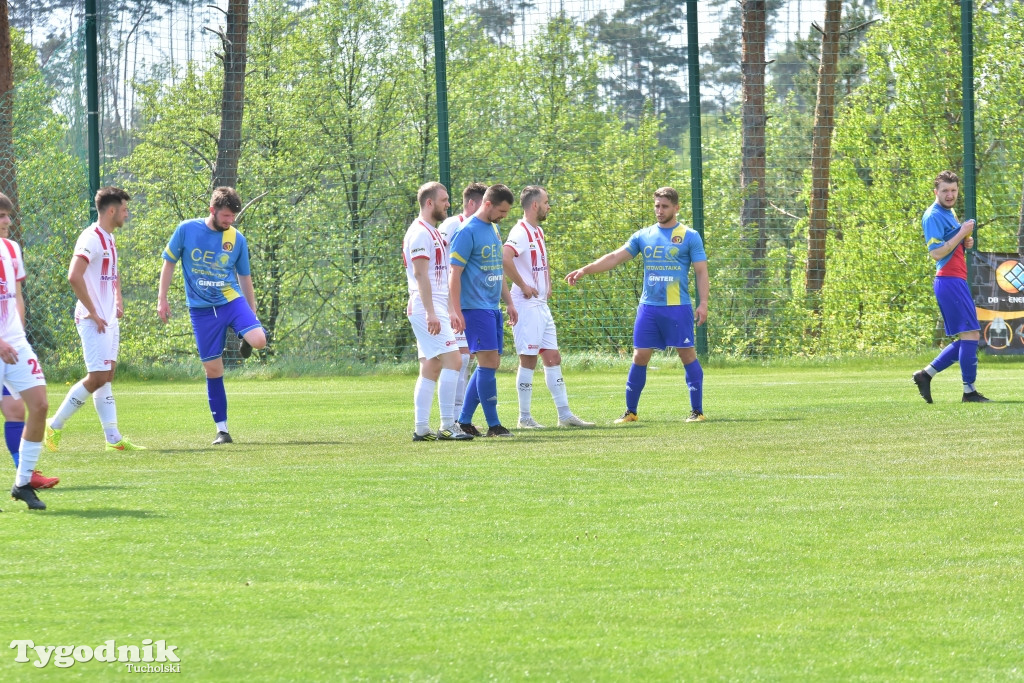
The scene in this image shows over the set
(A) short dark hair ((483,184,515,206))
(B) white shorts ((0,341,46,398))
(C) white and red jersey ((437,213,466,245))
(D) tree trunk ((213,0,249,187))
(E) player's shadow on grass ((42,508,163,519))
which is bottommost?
(E) player's shadow on grass ((42,508,163,519))

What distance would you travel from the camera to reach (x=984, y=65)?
2288 centimetres

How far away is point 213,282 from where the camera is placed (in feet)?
35.7

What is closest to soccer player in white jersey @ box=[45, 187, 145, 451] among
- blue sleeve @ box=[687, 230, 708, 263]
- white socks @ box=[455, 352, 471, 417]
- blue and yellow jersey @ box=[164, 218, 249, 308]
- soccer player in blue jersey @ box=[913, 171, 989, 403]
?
blue and yellow jersey @ box=[164, 218, 249, 308]

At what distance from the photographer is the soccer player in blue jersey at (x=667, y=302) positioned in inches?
455

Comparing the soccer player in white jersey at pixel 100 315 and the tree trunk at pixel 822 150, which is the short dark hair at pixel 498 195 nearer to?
the soccer player in white jersey at pixel 100 315

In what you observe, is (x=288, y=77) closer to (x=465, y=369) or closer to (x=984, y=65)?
(x=984, y=65)

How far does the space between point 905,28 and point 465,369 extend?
1818 cm

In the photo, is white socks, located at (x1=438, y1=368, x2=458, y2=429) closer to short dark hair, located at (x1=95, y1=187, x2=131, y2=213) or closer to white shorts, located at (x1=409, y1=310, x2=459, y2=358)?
white shorts, located at (x1=409, y1=310, x2=459, y2=358)

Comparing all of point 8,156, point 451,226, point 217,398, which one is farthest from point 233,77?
point 217,398

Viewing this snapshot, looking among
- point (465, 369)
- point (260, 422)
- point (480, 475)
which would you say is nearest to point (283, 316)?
point (260, 422)

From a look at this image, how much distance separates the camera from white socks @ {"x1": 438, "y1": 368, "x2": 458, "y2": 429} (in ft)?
34.2

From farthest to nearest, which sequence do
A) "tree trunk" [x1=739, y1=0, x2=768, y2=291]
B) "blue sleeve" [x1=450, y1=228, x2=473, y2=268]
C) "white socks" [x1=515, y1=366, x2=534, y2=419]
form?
1. "tree trunk" [x1=739, y1=0, x2=768, y2=291]
2. "white socks" [x1=515, y1=366, x2=534, y2=419]
3. "blue sleeve" [x1=450, y1=228, x2=473, y2=268]

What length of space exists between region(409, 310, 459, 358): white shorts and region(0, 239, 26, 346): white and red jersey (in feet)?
12.2

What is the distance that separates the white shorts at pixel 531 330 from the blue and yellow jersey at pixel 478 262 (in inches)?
23.3
